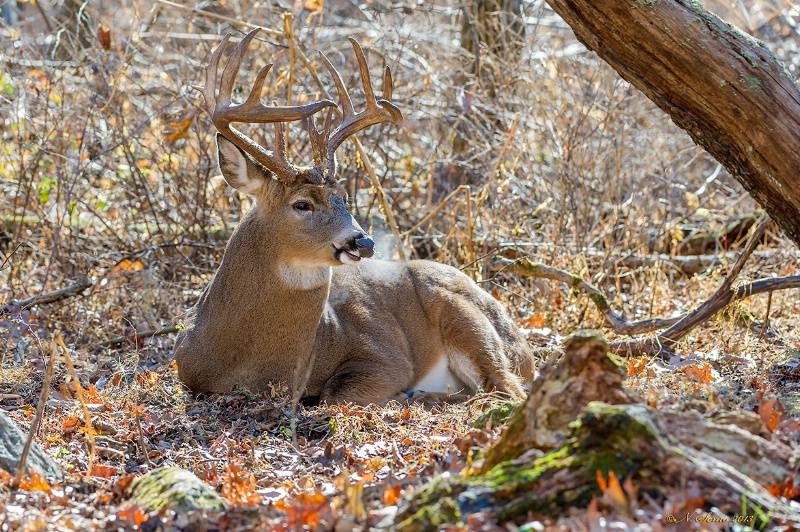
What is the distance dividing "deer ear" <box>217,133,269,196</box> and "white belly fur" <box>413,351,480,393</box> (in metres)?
1.92

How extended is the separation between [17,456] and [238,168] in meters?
2.63

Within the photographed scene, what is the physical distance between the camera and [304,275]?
6156 mm

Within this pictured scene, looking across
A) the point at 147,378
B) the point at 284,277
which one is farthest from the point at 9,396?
the point at 284,277

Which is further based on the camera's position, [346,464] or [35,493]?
[346,464]

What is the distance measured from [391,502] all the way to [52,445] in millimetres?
2235

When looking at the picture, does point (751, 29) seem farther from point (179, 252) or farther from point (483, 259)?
point (179, 252)

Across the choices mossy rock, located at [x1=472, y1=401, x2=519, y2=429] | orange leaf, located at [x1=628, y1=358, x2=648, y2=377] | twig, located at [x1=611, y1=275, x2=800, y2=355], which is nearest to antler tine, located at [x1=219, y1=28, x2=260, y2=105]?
mossy rock, located at [x1=472, y1=401, x2=519, y2=429]

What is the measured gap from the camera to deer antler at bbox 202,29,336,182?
5691mm

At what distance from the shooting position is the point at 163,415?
545 centimetres

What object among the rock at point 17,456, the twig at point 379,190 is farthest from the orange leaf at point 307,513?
the twig at point 379,190

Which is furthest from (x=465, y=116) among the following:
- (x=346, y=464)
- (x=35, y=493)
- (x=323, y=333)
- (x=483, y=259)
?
(x=35, y=493)

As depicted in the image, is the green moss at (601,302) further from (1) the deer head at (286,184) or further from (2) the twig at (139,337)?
(2) the twig at (139,337)

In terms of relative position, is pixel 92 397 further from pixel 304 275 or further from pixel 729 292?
pixel 729 292

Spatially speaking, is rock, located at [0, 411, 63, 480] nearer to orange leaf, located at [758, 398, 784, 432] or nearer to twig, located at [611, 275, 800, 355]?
orange leaf, located at [758, 398, 784, 432]
